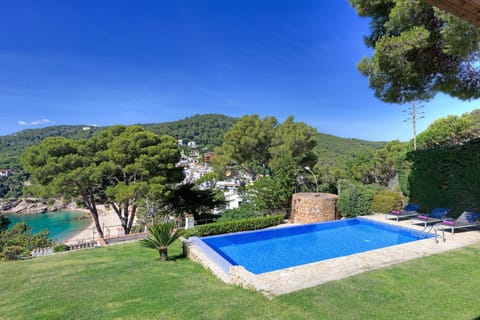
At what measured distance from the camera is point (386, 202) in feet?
41.1

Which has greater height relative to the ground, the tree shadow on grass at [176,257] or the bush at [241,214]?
the bush at [241,214]

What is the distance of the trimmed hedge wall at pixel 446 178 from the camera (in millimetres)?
10406

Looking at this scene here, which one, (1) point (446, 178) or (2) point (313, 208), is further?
(2) point (313, 208)

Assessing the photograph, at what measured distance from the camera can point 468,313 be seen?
11.7ft

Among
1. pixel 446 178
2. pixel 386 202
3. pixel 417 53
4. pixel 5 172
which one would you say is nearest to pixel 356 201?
pixel 386 202

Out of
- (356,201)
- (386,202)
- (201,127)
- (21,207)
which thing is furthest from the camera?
(201,127)

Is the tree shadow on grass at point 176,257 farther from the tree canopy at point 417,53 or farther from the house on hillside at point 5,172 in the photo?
the house on hillside at point 5,172

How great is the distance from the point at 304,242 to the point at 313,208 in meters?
2.68

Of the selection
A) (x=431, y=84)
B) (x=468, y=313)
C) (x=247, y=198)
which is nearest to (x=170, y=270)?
(x=468, y=313)

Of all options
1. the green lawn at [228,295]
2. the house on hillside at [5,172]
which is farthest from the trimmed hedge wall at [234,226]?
the house on hillside at [5,172]

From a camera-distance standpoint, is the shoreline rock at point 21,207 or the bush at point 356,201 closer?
the bush at point 356,201

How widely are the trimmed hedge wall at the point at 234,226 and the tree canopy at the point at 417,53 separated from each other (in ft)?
23.7

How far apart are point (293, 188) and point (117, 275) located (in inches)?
403

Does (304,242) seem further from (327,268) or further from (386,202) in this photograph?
(386,202)
